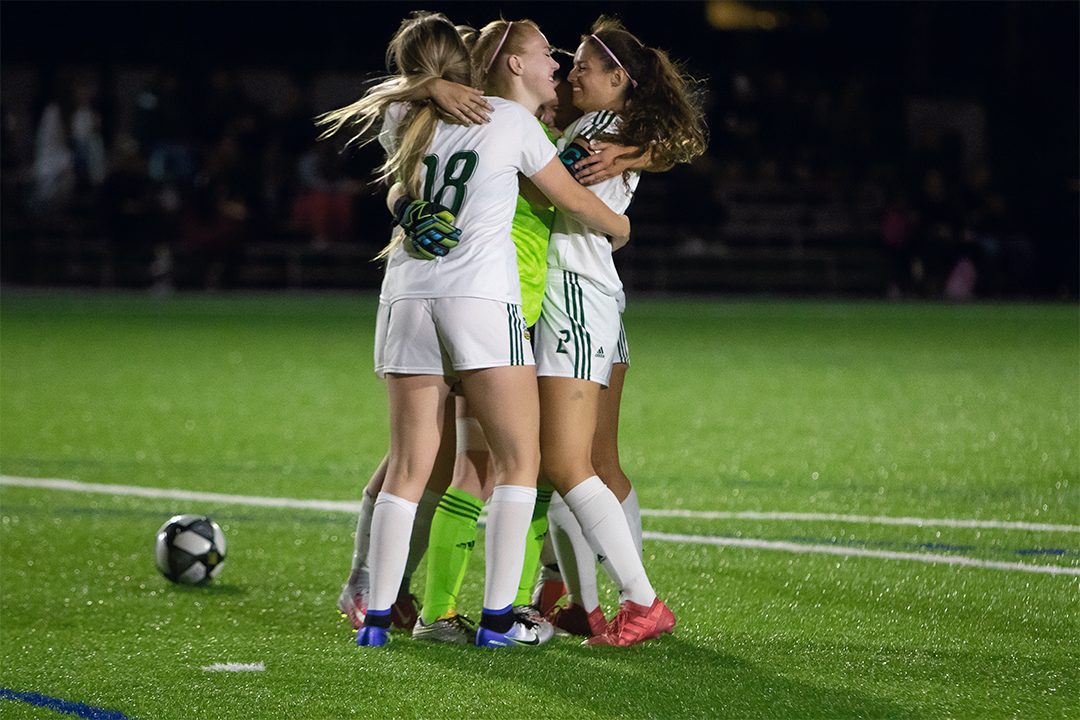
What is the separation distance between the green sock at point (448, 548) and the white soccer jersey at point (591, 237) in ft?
2.77

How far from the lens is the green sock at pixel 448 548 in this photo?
5.43 meters

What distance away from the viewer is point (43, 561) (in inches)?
276

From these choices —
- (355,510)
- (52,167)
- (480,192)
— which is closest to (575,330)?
(480,192)

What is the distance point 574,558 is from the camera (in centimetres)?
555

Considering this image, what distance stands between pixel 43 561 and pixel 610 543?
293 centimetres

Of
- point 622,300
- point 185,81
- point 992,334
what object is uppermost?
point 185,81

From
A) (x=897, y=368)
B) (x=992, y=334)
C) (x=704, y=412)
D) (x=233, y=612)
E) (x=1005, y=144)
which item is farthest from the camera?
(x=1005, y=144)

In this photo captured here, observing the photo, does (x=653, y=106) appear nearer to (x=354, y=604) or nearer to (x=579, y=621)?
(x=579, y=621)

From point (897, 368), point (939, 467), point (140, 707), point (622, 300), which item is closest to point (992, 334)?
point (897, 368)

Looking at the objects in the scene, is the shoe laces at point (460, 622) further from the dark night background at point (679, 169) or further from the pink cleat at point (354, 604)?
the dark night background at point (679, 169)

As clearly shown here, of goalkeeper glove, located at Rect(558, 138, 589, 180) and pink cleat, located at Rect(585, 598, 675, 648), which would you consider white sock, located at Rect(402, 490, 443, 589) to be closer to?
pink cleat, located at Rect(585, 598, 675, 648)

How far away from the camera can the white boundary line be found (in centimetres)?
672

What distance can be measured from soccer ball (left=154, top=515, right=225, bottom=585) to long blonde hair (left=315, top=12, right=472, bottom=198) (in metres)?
2.03

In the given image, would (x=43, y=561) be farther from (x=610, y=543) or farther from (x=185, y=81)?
(x=185, y=81)
